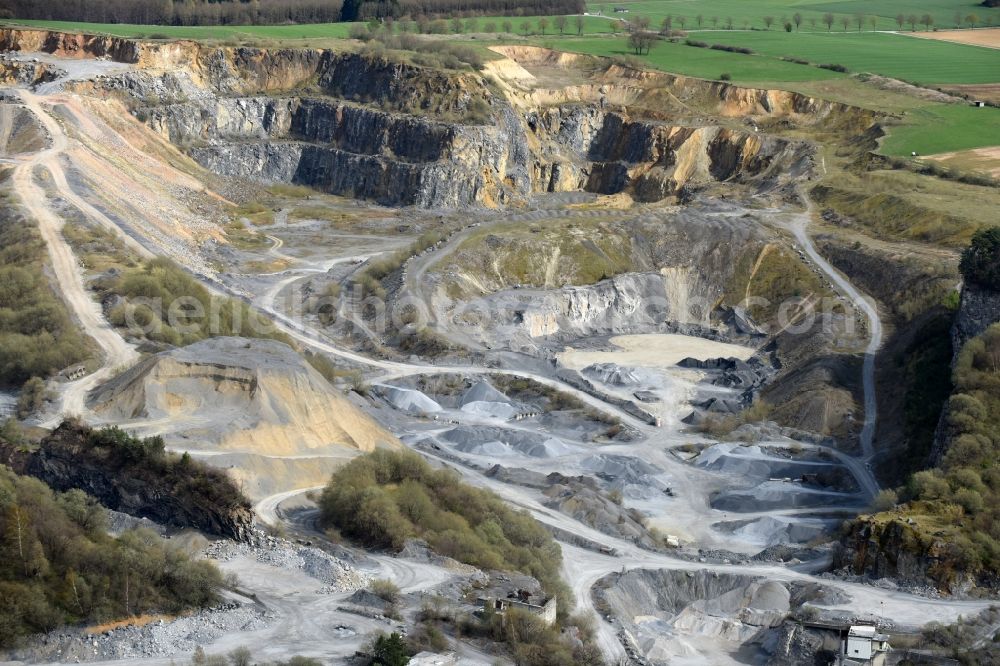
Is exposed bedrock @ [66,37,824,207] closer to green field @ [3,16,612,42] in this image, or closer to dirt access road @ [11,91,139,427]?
green field @ [3,16,612,42]

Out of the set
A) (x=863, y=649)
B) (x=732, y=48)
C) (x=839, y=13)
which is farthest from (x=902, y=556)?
(x=839, y=13)

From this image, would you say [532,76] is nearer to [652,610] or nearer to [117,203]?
[117,203]

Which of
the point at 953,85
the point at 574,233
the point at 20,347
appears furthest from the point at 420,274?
the point at 953,85

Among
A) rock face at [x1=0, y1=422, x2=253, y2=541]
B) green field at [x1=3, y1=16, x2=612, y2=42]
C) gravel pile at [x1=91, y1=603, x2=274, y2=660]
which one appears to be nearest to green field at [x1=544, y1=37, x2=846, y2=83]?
green field at [x1=3, y1=16, x2=612, y2=42]

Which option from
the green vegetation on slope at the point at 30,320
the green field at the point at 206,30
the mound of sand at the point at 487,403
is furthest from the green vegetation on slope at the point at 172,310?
the green field at the point at 206,30

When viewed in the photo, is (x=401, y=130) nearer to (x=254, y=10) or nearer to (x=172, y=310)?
(x=254, y=10)

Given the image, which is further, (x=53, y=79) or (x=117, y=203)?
(x=53, y=79)
